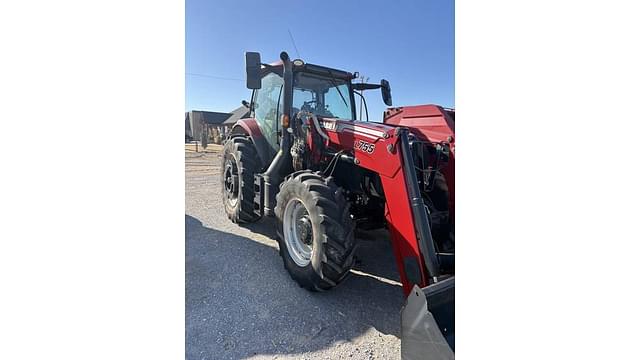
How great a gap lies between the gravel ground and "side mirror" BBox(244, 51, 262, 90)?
1697 mm

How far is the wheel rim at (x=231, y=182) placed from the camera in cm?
409

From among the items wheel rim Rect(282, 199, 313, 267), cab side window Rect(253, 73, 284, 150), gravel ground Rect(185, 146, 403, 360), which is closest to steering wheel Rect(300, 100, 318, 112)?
cab side window Rect(253, 73, 284, 150)

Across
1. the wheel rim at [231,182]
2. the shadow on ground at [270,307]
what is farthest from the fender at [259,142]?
the shadow on ground at [270,307]

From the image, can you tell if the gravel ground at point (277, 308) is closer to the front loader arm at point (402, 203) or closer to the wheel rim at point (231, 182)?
the front loader arm at point (402, 203)

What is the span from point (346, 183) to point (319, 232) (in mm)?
878

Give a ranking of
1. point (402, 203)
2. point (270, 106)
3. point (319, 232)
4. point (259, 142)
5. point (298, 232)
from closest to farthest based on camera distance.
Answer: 1. point (402, 203)
2. point (319, 232)
3. point (298, 232)
4. point (270, 106)
5. point (259, 142)

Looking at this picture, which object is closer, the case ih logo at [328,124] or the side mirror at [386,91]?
the case ih logo at [328,124]

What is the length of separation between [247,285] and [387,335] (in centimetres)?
120

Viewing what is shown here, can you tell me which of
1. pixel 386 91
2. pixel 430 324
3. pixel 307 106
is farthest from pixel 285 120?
pixel 430 324

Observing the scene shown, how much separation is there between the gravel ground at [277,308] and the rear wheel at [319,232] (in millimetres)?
197

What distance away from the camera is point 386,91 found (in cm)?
390

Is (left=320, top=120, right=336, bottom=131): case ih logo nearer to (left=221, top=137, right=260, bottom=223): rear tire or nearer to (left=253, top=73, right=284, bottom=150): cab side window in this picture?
(left=253, top=73, right=284, bottom=150): cab side window

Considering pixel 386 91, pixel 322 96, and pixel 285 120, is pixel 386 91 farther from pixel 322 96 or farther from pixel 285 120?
pixel 285 120
